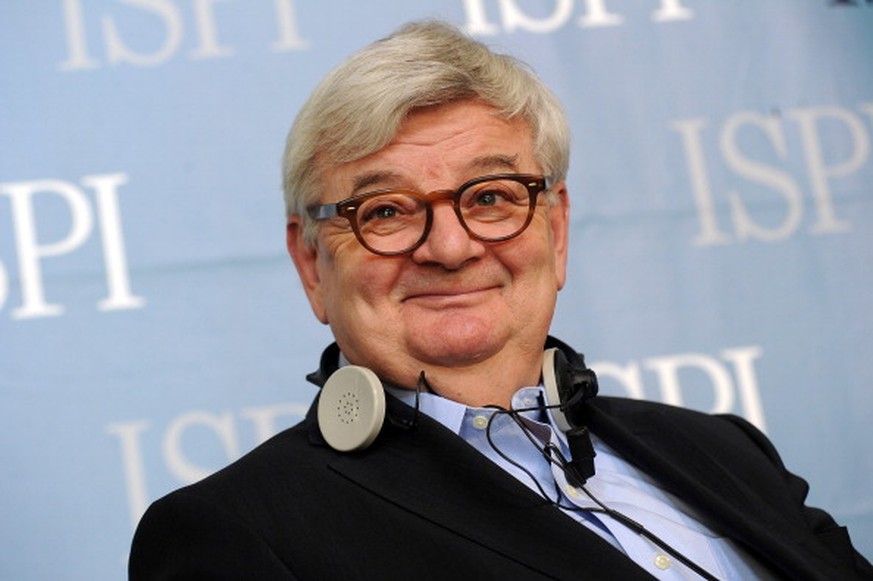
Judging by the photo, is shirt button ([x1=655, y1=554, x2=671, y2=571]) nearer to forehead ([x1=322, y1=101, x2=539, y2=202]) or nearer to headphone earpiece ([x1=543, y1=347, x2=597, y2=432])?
headphone earpiece ([x1=543, y1=347, x2=597, y2=432])

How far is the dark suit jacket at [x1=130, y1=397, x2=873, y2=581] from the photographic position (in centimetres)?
187

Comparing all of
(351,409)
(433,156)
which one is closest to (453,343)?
(351,409)

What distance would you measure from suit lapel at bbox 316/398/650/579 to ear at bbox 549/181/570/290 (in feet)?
1.43

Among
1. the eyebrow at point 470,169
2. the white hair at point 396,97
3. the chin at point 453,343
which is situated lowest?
the chin at point 453,343

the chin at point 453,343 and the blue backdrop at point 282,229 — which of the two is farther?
the blue backdrop at point 282,229

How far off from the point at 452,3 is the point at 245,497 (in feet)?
4.91

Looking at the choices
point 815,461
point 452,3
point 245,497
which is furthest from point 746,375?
point 245,497

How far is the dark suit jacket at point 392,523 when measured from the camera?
1.87 m

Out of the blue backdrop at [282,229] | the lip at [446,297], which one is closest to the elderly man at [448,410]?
the lip at [446,297]

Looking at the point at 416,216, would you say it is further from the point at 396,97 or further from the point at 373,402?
the point at 373,402

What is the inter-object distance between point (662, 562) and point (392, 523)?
16.2 inches

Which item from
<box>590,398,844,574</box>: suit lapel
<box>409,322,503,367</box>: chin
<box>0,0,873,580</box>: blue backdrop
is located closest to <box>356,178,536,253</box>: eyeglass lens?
<box>409,322,503,367</box>: chin

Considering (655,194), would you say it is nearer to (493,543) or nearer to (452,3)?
(452,3)

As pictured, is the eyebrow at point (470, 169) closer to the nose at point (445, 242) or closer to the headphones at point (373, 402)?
the nose at point (445, 242)
